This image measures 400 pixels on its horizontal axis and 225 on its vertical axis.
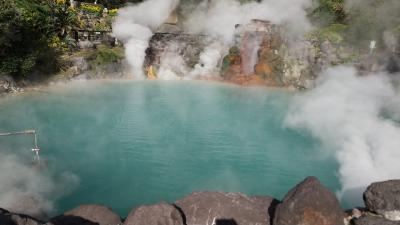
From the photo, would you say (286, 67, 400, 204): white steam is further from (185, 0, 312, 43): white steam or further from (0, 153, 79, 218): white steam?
(0, 153, 79, 218): white steam

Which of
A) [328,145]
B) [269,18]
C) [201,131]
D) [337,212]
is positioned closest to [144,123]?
[201,131]

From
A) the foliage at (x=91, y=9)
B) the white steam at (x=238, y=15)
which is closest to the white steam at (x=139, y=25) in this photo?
the foliage at (x=91, y=9)

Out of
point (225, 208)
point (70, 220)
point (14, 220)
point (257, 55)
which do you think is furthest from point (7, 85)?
point (257, 55)

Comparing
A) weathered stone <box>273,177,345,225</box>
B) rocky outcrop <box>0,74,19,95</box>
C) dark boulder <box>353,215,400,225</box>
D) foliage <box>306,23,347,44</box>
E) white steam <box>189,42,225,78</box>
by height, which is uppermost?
foliage <box>306,23,347,44</box>

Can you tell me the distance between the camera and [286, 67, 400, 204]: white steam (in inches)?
638

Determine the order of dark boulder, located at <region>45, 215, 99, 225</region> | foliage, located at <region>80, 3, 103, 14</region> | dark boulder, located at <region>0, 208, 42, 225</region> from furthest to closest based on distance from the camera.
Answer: foliage, located at <region>80, 3, 103, 14</region>, dark boulder, located at <region>45, 215, 99, 225</region>, dark boulder, located at <region>0, 208, 42, 225</region>

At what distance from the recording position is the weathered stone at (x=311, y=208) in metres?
10.4

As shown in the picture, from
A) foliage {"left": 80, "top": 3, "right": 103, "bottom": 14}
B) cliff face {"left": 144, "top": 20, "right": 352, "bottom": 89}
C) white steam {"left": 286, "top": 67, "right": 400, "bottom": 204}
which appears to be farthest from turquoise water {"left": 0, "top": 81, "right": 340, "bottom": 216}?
foliage {"left": 80, "top": 3, "right": 103, "bottom": 14}

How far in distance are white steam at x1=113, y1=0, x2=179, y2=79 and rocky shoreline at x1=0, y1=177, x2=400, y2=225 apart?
2714 cm

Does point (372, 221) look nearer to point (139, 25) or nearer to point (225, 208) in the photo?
point (225, 208)

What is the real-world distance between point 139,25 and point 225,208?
31756 millimetres

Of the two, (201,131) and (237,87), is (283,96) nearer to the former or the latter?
(237,87)

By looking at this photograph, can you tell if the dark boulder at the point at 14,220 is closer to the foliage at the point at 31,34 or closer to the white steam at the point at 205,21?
the foliage at the point at 31,34

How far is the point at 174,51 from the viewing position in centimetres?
4000
